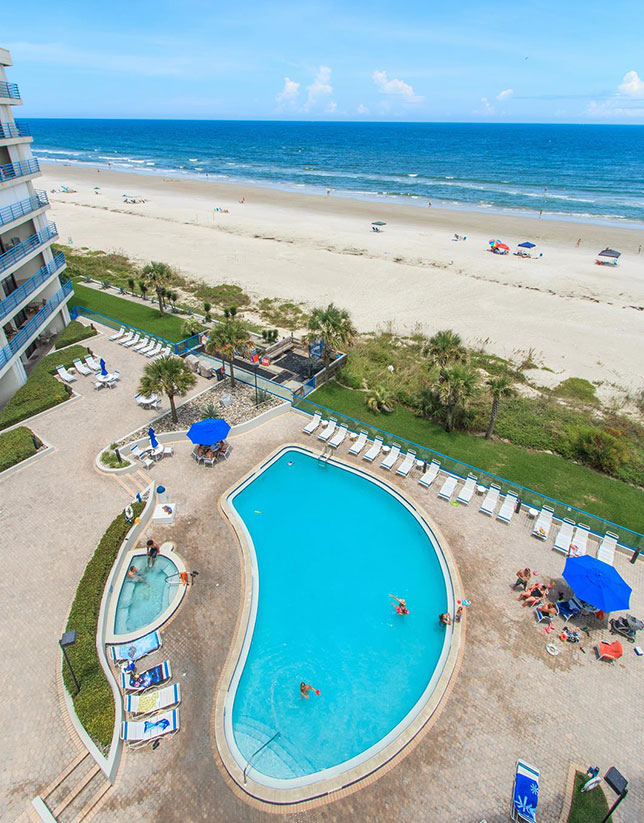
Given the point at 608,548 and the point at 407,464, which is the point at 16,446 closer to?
the point at 407,464

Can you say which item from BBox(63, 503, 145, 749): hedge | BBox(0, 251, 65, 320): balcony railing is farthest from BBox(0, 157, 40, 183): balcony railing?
BBox(63, 503, 145, 749): hedge

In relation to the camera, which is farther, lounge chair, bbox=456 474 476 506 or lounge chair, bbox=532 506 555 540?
lounge chair, bbox=456 474 476 506

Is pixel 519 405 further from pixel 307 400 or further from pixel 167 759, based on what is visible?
Answer: pixel 167 759

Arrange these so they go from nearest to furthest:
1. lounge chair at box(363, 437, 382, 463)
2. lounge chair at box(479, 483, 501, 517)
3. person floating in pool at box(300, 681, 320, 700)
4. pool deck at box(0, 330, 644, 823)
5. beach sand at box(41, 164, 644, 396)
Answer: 1. pool deck at box(0, 330, 644, 823)
2. person floating in pool at box(300, 681, 320, 700)
3. lounge chair at box(479, 483, 501, 517)
4. lounge chair at box(363, 437, 382, 463)
5. beach sand at box(41, 164, 644, 396)

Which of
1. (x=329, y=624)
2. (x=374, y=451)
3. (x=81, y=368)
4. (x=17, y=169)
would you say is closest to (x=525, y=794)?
(x=329, y=624)

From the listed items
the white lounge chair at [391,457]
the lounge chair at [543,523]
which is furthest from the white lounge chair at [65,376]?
the lounge chair at [543,523]

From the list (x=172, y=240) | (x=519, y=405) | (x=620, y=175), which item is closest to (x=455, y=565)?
(x=519, y=405)

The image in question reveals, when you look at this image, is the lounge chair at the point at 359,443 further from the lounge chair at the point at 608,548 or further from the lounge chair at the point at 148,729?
the lounge chair at the point at 148,729

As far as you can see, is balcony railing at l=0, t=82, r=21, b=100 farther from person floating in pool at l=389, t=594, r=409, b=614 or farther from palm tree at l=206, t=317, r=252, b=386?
person floating in pool at l=389, t=594, r=409, b=614

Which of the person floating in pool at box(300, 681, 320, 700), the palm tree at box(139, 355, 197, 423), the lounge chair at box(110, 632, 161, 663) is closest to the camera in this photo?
the person floating in pool at box(300, 681, 320, 700)
